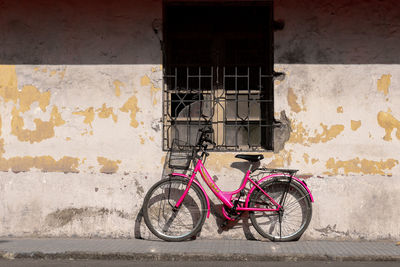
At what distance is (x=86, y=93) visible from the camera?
694 cm

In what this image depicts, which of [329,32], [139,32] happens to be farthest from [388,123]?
[139,32]

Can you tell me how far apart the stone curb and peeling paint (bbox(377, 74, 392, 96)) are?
2.20 m

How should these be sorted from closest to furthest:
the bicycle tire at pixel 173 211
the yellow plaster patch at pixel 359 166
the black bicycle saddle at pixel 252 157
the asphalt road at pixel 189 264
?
the asphalt road at pixel 189 264 < the black bicycle saddle at pixel 252 157 < the yellow plaster patch at pixel 359 166 < the bicycle tire at pixel 173 211

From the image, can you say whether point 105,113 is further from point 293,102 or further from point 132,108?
point 293,102

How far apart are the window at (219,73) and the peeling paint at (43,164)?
50.5 inches

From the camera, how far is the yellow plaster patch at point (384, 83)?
6.71 meters

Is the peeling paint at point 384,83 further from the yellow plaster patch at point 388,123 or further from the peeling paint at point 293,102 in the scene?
the peeling paint at point 293,102

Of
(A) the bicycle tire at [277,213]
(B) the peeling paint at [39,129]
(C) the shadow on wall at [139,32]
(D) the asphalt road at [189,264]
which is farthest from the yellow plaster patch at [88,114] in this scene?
(A) the bicycle tire at [277,213]

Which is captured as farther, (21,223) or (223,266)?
(21,223)

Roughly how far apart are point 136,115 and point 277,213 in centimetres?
226

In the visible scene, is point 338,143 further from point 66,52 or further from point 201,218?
point 66,52

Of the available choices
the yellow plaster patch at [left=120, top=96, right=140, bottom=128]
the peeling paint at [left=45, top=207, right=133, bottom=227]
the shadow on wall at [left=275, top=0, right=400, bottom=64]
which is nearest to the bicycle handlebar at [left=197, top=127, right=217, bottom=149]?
the yellow plaster patch at [left=120, top=96, right=140, bottom=128]

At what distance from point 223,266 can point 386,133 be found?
286 cm

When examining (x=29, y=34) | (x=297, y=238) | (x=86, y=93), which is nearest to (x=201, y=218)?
(x=297, y=238)
